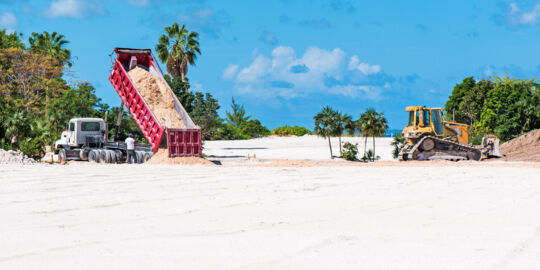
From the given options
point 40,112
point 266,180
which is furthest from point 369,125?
point 40,112

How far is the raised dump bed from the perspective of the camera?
21906 millimetres

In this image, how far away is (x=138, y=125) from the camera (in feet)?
76.6

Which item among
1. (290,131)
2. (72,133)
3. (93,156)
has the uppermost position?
(290,131)

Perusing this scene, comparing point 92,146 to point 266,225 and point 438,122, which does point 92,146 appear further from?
point 266,225

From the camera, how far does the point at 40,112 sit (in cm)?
4491

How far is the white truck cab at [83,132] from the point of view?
25.0 metres

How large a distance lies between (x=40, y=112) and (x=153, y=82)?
25.6m

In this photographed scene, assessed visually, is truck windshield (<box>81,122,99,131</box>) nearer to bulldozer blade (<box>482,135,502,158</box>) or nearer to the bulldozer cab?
the bulldozer cab

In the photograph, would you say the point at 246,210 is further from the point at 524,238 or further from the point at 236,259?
the point at 524,238

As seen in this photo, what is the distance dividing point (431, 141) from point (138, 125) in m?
13.6

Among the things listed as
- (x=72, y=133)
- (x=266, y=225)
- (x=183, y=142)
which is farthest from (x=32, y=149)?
(x=266, y=225)

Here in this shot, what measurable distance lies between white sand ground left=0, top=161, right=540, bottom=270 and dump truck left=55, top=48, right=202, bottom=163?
31.0 feet

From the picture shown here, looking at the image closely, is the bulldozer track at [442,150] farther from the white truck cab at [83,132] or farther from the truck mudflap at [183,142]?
the white truck cab at [83,132]

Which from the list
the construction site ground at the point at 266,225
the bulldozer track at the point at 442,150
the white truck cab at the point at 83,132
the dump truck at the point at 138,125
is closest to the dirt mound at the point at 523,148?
the bulldozer track at the point at 442,150
